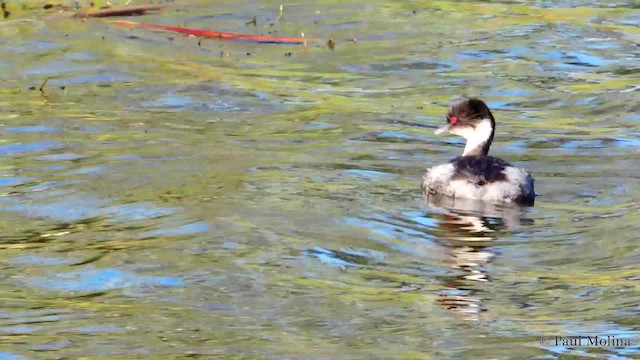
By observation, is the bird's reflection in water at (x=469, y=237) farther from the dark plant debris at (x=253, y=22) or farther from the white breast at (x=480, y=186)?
the dark plant debris at (x=253, y=22)

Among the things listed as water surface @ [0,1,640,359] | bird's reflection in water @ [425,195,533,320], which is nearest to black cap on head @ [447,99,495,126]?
water surface @ [0,1,640,359]

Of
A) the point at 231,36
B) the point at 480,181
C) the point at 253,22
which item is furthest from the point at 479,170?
the point at 253,22

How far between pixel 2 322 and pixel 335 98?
275 inches

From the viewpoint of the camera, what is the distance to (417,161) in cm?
1168

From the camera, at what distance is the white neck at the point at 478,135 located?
11.3 m

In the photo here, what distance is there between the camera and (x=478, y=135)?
1134cm

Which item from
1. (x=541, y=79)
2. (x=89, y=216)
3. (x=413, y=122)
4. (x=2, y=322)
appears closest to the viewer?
(x=2, y=322)

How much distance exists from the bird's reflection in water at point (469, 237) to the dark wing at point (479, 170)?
0.52 ft

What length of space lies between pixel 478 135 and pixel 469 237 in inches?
86.2

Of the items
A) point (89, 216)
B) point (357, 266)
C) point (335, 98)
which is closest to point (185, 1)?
point (335, 98)

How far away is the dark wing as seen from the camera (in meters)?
10.3

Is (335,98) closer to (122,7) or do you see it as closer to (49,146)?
(49,146)

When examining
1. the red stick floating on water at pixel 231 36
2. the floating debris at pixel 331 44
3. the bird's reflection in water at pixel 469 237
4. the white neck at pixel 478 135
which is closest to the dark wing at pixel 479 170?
the bird's reflection in water at pixel 469 237

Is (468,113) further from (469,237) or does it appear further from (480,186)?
(469,237)
